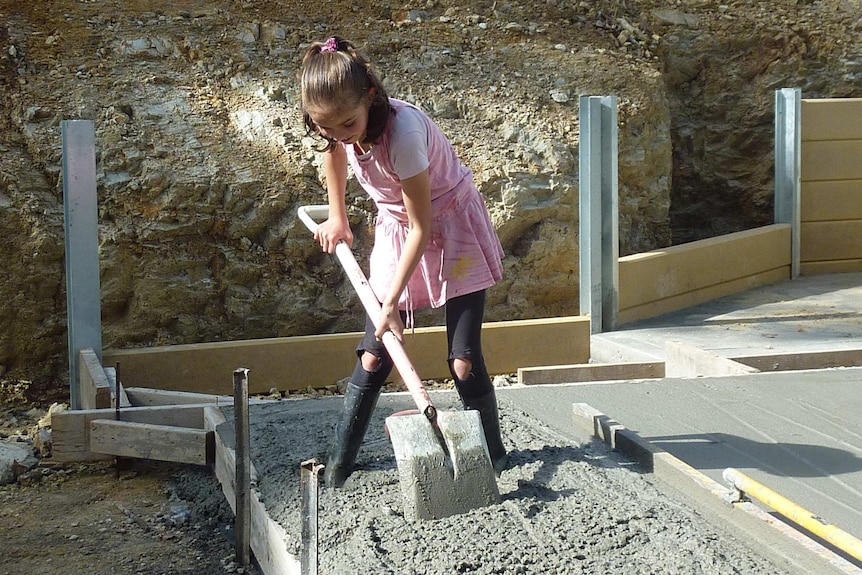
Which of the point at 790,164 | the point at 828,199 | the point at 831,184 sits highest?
the point at 790,164

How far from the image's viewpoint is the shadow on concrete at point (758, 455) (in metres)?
3.34

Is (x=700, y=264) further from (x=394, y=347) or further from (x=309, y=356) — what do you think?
(x=394, y=347)

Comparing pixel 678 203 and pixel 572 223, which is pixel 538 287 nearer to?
pixel 572 223

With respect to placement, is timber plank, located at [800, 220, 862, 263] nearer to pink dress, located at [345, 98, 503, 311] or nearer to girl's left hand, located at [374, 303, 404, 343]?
pink dress, located at [345, 98, 503, 311]

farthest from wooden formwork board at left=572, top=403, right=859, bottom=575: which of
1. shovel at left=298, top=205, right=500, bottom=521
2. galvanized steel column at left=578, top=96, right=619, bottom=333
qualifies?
galvanized steel column at left=578, top=96, right=619, bottom=333

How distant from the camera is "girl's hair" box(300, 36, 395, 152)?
2520 mm

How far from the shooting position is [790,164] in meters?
7.67

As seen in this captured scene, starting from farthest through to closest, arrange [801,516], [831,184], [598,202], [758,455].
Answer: [831,184]
[598,202]
[758,455]
[801,516]

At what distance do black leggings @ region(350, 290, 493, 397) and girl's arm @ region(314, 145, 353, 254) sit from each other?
28 centimetres

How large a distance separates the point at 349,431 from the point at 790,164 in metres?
5.67

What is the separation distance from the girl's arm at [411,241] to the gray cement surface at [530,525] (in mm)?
527

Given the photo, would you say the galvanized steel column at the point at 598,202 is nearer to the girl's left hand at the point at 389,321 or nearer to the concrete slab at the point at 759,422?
the concrete slab at the point at 759,422

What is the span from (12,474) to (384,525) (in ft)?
7.30

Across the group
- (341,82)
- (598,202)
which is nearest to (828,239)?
(598,202)
